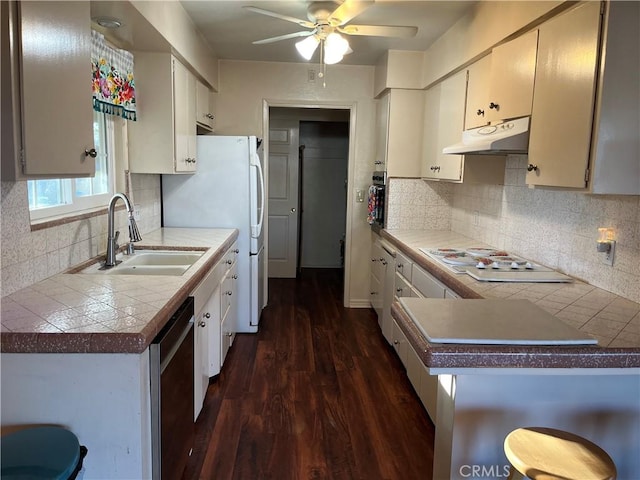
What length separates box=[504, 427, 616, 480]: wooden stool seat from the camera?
1173 millimetres

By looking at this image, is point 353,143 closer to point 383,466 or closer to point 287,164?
point 287,164

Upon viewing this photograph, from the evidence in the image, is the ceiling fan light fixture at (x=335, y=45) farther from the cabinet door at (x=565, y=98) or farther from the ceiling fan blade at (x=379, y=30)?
the cabinet door at (x=565, y=98)

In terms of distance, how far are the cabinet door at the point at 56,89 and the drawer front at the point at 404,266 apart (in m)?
2.05

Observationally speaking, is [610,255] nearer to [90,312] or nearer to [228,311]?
[90,312]

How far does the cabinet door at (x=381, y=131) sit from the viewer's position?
4227 mm

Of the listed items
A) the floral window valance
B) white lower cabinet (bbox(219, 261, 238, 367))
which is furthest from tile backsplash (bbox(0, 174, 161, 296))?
white lower cabinet (bbox(219, 261, 238, 367))

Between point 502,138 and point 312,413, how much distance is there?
183 centimetres

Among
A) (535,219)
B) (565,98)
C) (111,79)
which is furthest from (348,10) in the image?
(535,219)

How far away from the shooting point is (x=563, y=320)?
63.1 inches

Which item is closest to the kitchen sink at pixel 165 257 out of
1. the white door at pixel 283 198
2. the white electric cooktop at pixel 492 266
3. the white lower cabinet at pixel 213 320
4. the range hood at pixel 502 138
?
the white lower cabinet at pixel 213 320

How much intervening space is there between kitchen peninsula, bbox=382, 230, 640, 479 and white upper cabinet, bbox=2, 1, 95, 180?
125 cm

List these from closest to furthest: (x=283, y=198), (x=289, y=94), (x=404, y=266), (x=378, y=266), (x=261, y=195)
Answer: (x=404, y=266) < (x=261, y=195) < (x=378, y=266) < (x=289, y=94) < (x=283, y=198)

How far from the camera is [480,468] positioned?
4.98 ft

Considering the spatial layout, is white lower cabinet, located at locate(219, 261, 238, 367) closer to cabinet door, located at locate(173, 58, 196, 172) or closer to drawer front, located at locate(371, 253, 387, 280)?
cabinet door, located at locate(173, 58, 196, 172)
